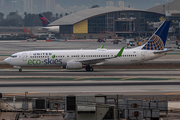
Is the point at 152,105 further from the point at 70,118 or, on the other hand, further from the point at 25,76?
the point at 25,76

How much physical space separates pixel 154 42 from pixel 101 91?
906 inches

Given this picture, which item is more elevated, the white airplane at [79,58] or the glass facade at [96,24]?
the glass facade at [96,24]

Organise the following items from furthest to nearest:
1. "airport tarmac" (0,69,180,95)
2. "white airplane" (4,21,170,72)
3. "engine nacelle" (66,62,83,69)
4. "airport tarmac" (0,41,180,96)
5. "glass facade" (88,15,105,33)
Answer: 1. "glass facade" (88,15,105,33)
2. "white airplane" (4,21,170,72)
3. "engine nacelle" (66,62,83,69)
4. "airport tarmac" (0,69,180,95)
5. "airport tarmac" (0,41,180,96)

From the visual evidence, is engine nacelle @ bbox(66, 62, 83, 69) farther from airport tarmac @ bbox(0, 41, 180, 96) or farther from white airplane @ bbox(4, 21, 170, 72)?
airport tarmac @ bbox(0, 41, 180, 96)

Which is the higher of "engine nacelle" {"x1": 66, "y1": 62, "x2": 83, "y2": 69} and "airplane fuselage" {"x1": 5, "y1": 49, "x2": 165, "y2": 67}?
"airplane fuselage" {"x1": 5, "y1": 49, "x2": 165, "y2": 67}

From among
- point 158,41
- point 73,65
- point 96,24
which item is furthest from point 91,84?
point 96,24

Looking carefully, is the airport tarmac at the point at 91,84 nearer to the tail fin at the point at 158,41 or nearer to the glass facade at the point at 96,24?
the tail fin at the point at 158,41

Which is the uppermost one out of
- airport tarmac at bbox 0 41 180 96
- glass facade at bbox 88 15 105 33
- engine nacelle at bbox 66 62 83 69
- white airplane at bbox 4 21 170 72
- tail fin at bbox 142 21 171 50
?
Result: glass facade at bbox 88 15 105 33

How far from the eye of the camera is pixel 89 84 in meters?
38.6

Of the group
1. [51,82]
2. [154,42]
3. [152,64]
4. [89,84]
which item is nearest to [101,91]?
[89,84]

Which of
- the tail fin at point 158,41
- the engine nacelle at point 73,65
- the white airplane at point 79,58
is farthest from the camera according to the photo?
the tail fin at point 158,41

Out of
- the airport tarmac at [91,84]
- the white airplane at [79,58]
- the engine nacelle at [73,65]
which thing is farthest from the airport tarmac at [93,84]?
the white airplane at [79,58]

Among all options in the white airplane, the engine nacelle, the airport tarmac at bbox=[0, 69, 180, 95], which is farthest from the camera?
the white airplane

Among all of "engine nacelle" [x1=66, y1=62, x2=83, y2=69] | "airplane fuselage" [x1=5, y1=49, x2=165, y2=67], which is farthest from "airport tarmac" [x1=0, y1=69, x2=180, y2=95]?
"airplane fuselage" [x1=5, y1=49, x2=165, y2=67]
